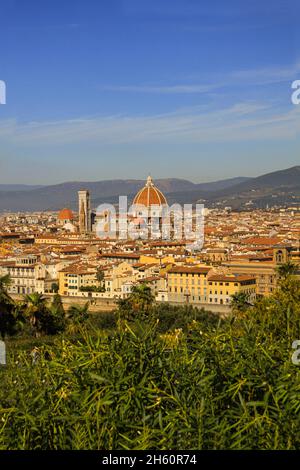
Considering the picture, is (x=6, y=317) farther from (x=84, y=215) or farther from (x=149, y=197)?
(x=84, y=215)

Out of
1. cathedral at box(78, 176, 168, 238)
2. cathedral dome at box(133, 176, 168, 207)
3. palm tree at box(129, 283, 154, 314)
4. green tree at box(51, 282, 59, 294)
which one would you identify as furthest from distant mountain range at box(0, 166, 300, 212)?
palm tree at box(129, 283, 154, 314)

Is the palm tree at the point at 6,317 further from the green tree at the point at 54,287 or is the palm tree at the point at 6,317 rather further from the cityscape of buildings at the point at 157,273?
the green tree at the point at 54,287

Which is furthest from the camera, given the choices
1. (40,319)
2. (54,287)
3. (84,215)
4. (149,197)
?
(84,215)

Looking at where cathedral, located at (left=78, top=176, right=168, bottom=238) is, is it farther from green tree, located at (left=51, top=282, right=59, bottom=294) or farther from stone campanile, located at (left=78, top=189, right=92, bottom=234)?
green tree, located at (left=51, top=282, right=59, bottom=294)

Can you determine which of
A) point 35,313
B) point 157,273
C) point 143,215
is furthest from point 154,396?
point 143,215

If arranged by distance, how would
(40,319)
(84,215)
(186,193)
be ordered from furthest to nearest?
(186,193) < (84,215) < (40,319)
